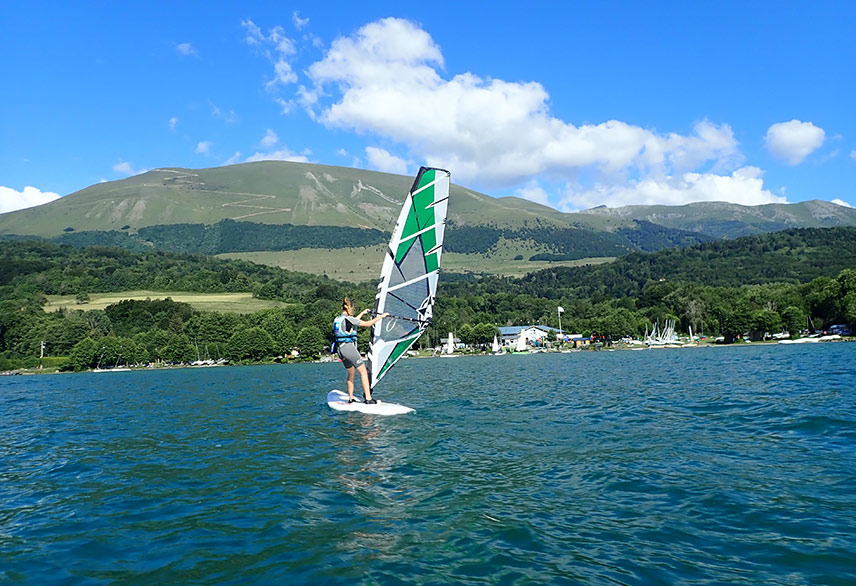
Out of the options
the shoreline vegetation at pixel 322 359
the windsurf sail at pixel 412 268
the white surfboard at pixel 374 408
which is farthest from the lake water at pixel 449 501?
the shoreline vegetation at pixel 322 359

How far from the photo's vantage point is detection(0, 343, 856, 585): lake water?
251 inches

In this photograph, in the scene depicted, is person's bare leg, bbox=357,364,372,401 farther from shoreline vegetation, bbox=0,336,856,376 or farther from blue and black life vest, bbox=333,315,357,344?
shoreline vegetation, bbox=0,336,856,376

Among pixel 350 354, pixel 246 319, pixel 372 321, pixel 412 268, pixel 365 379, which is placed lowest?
pixel 365 379

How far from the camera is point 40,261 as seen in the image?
191000mm

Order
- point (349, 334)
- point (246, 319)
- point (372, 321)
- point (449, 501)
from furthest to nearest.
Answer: point (246, 319) → point (349, 334) → point (372, 321) → point (449, 501)

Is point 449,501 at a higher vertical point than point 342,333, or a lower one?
lower

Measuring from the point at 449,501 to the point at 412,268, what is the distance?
994 centimetres

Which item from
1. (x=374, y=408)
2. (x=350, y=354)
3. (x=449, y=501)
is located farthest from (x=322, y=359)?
(x=449, y=501)

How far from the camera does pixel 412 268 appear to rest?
18031 mm

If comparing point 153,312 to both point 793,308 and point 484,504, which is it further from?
point 484,504

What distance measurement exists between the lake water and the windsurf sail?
2.69m

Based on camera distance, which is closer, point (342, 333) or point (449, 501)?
point (449, 501)

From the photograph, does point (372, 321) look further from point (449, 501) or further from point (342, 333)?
point (449, 501)

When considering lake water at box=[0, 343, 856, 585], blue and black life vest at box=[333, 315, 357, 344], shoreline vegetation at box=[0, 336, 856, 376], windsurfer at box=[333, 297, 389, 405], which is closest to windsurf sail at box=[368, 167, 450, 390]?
windsurfer at box=[333, 297, 389, 405]
